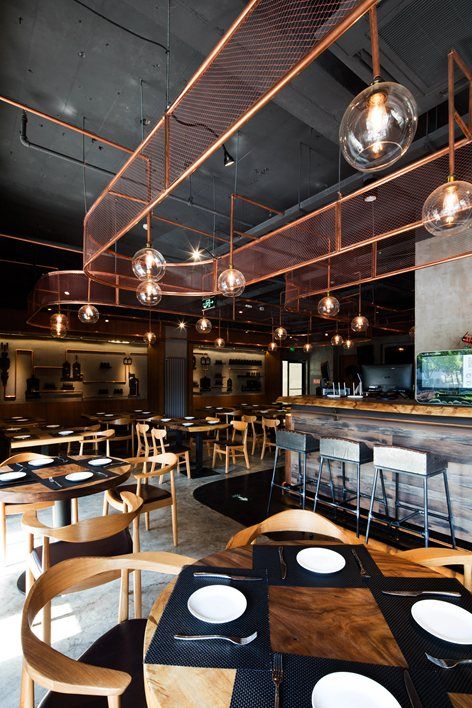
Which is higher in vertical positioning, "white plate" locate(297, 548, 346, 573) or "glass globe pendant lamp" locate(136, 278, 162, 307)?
"glass globe pendant lamp" locate(136, 278, 162, 307)

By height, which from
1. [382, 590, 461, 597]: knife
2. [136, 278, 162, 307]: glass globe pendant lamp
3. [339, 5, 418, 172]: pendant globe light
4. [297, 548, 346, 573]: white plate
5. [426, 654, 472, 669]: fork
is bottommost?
[297, 548, 346, 573]: white plate

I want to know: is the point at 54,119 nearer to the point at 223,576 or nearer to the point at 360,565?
the point at 223,576

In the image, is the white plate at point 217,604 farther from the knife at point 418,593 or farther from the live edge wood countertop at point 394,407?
the live edge wood countertop at point 394,407

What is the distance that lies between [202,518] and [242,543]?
2.76 meters

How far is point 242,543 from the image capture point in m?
1.72

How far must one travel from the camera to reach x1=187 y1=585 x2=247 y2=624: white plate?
1.05 meters

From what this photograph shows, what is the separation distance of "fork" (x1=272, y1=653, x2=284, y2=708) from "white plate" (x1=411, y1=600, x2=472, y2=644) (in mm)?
439

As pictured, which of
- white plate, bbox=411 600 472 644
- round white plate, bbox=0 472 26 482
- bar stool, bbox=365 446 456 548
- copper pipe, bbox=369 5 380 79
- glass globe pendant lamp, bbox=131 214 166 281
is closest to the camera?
white plate, bbox=411 600 472 644

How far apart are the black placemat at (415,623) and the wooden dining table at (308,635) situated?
1.0 inches

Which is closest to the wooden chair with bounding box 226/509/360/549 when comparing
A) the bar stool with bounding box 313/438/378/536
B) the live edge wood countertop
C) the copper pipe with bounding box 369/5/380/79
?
the bar stool with bounding box 313/438/378/536

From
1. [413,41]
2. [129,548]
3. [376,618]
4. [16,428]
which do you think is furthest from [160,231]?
[376,618]

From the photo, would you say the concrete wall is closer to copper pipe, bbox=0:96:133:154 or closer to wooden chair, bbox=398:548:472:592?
wooden chair, bbox=398:548:472:592

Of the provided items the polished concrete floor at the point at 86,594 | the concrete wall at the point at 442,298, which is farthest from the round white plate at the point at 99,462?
the concrete wall at the point at 442,298

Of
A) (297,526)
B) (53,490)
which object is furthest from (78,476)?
(297,526)
